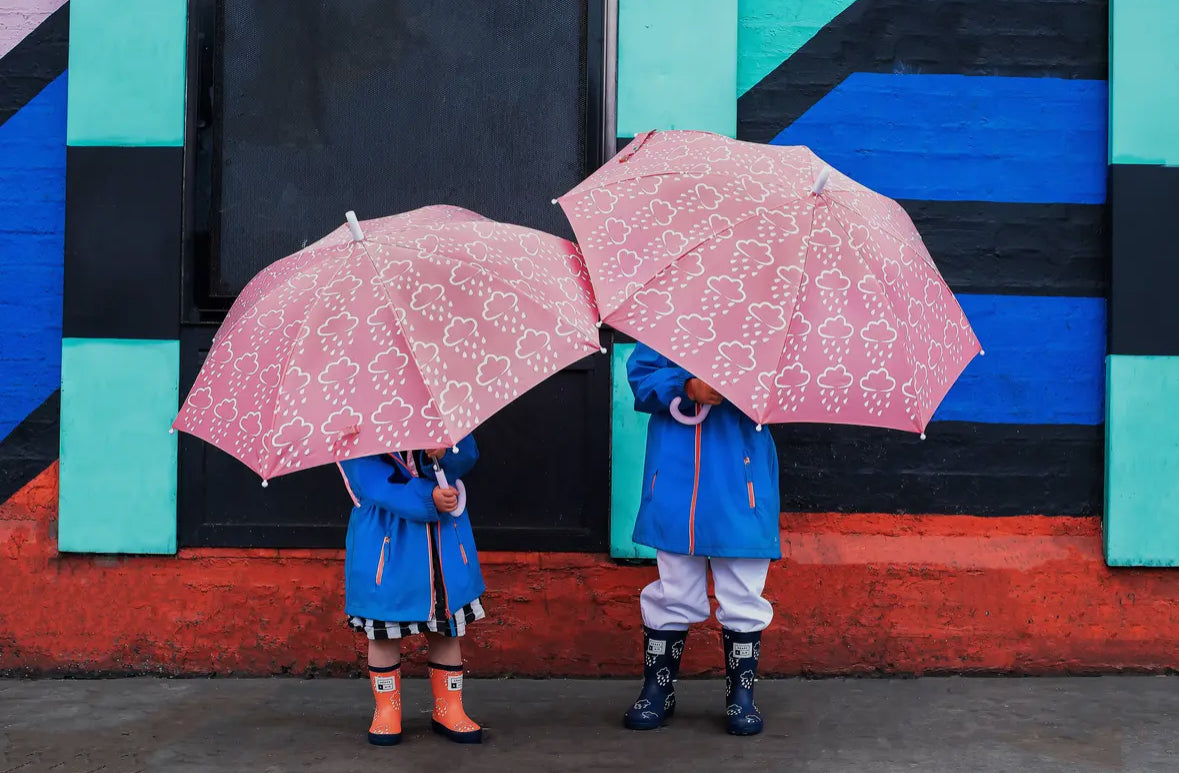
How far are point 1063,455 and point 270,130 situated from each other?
3541mm

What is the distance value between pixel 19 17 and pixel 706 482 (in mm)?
3425

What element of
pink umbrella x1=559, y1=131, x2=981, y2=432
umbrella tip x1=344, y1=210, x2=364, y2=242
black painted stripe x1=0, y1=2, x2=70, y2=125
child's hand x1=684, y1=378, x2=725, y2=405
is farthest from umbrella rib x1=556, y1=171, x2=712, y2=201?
black painted stripe x1=0, y1=2, x2=70, y2=125

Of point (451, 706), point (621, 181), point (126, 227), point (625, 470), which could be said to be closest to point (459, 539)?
point (451, 706)

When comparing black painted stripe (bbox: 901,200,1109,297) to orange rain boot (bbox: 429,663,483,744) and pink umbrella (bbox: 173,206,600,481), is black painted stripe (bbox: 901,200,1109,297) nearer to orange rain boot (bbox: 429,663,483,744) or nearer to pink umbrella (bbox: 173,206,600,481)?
pink umbrella (bbox: 173,206,600,481)

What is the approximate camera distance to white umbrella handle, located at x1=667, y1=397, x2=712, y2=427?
150 inches

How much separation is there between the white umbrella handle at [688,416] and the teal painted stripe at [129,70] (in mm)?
2373

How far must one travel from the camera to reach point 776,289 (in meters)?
2.99

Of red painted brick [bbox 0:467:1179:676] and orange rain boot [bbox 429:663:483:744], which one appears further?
red painted brick [bbox 0:467:1179:676]

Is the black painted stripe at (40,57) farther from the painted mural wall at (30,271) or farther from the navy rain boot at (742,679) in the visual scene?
the navy rain boot at (742,679)

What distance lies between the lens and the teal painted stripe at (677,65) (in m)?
4.67

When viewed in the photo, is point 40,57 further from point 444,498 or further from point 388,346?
point 388,346

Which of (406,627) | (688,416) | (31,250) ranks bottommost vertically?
(406,627)

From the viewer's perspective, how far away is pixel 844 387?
2.91 m

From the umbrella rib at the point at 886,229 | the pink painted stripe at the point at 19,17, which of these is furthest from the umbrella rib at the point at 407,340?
the pink painted stripe at the point at 19,17
